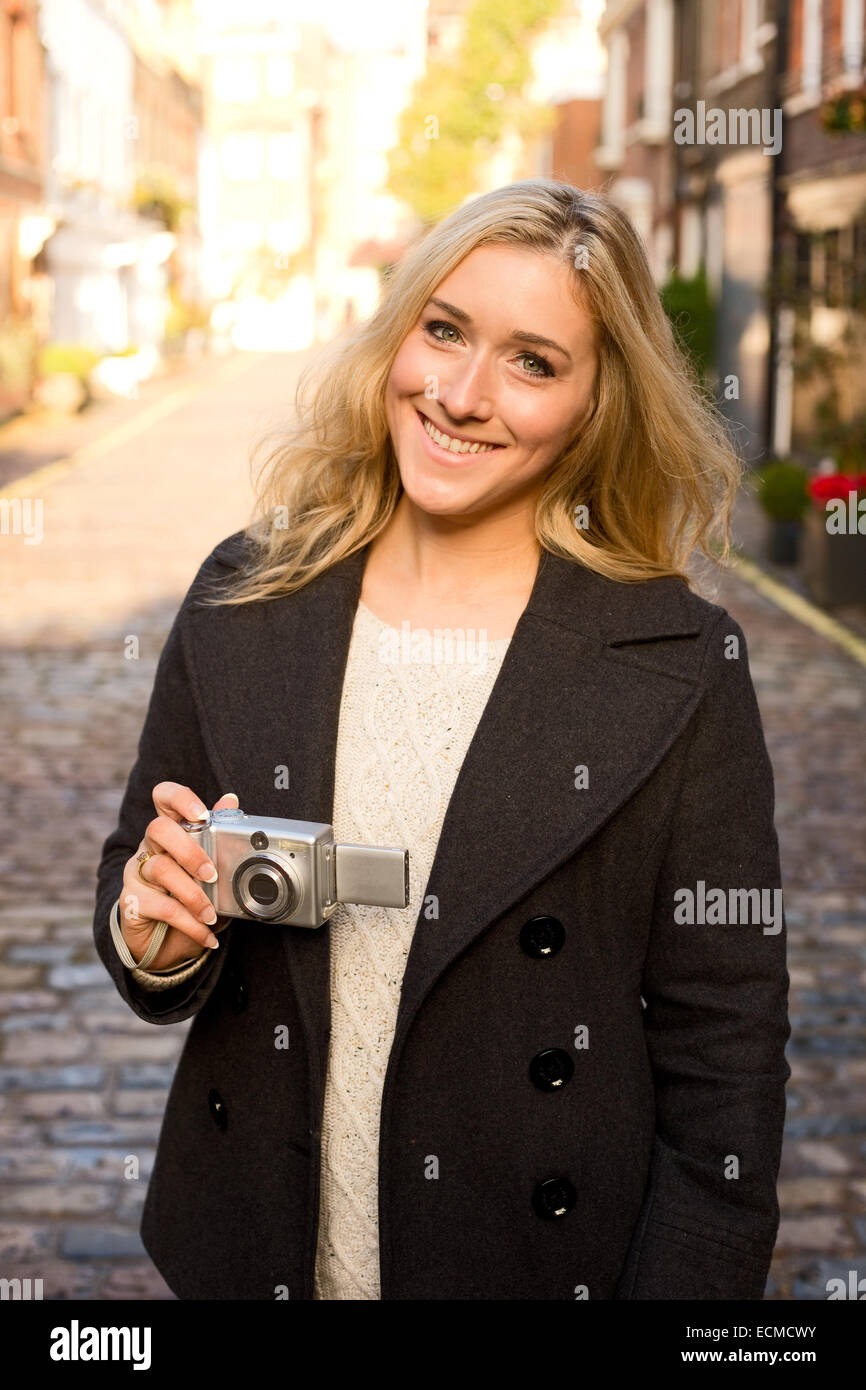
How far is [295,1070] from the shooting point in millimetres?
2045

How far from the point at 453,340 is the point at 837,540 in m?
9.97

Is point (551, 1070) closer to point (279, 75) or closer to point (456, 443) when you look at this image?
point (456, 443)

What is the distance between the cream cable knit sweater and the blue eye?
0.37 meters

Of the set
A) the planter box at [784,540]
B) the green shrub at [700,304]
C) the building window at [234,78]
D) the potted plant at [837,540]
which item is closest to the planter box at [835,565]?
the potted plant at [837,540]

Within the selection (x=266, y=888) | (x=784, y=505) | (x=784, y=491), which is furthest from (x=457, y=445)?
(x=784, y=505)

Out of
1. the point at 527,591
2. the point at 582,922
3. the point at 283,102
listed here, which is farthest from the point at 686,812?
the point at 283,102

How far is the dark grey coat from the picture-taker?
6.50 feet

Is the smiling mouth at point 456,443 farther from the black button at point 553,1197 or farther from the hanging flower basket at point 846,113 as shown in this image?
the hanging flower basket at point 846,113

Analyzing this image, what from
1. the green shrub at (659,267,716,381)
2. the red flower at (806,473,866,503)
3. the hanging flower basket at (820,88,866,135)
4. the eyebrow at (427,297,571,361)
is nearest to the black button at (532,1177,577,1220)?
the eyebrow at (427,297,571,361)

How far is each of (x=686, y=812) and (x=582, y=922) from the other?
194 millimetres

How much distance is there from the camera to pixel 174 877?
186cm

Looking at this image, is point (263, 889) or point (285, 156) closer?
point (263, 889)

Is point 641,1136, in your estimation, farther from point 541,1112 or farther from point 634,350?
point 634,350

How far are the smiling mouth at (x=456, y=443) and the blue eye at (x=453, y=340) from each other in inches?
4.0
